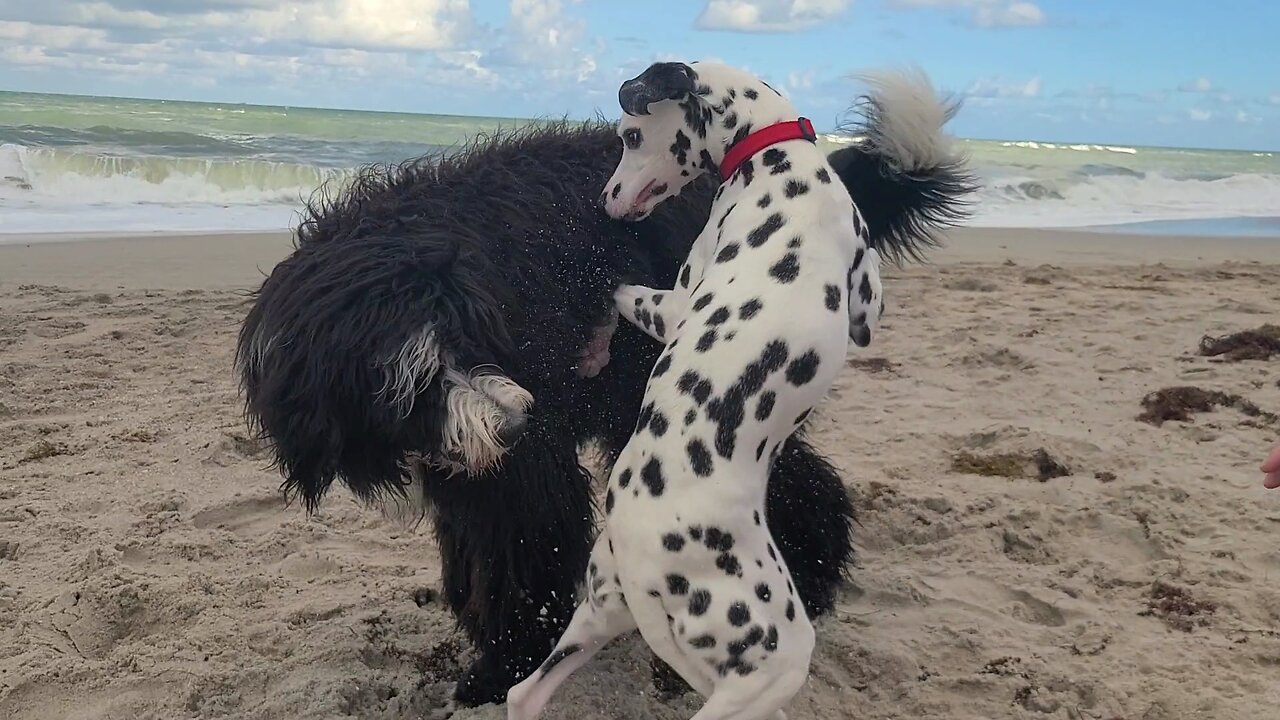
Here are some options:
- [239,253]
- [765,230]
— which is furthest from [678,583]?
[239,253]

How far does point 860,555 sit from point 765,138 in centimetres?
194

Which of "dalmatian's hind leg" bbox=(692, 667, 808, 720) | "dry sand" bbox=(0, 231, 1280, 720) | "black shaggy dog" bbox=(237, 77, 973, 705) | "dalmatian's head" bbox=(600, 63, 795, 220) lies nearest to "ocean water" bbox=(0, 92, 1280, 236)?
"dry sand" bbox=(0, 231, 1280, 720)

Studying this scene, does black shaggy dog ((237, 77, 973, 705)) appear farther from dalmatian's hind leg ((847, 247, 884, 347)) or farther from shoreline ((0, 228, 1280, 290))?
shoreline ((0, 228, 1280, 290))

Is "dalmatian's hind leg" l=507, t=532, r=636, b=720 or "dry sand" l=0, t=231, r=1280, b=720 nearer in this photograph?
"dalmatian's hind leg" l=507, t=532, r=636, b=720

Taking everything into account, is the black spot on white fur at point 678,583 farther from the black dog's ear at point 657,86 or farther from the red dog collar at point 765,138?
the black dog's ear at point 657,86

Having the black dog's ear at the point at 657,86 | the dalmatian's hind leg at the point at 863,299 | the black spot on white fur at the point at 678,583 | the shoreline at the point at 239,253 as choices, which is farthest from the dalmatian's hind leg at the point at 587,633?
the shoreline at the point at 239,253

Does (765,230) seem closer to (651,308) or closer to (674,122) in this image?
(651,308)

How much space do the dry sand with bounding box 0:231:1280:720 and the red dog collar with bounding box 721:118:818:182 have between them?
1.65m

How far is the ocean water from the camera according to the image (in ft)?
41.4

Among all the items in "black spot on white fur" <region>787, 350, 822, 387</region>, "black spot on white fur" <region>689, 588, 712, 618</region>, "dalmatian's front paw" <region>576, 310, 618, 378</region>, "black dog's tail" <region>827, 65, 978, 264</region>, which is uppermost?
"black dog's tail" <region>827, 65, 978, 264</region>

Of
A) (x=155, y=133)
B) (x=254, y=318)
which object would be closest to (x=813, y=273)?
(x=254, y=318)

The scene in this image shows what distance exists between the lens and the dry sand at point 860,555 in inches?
125

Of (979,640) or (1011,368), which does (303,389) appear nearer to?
(979,640)

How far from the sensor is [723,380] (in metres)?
2.48
